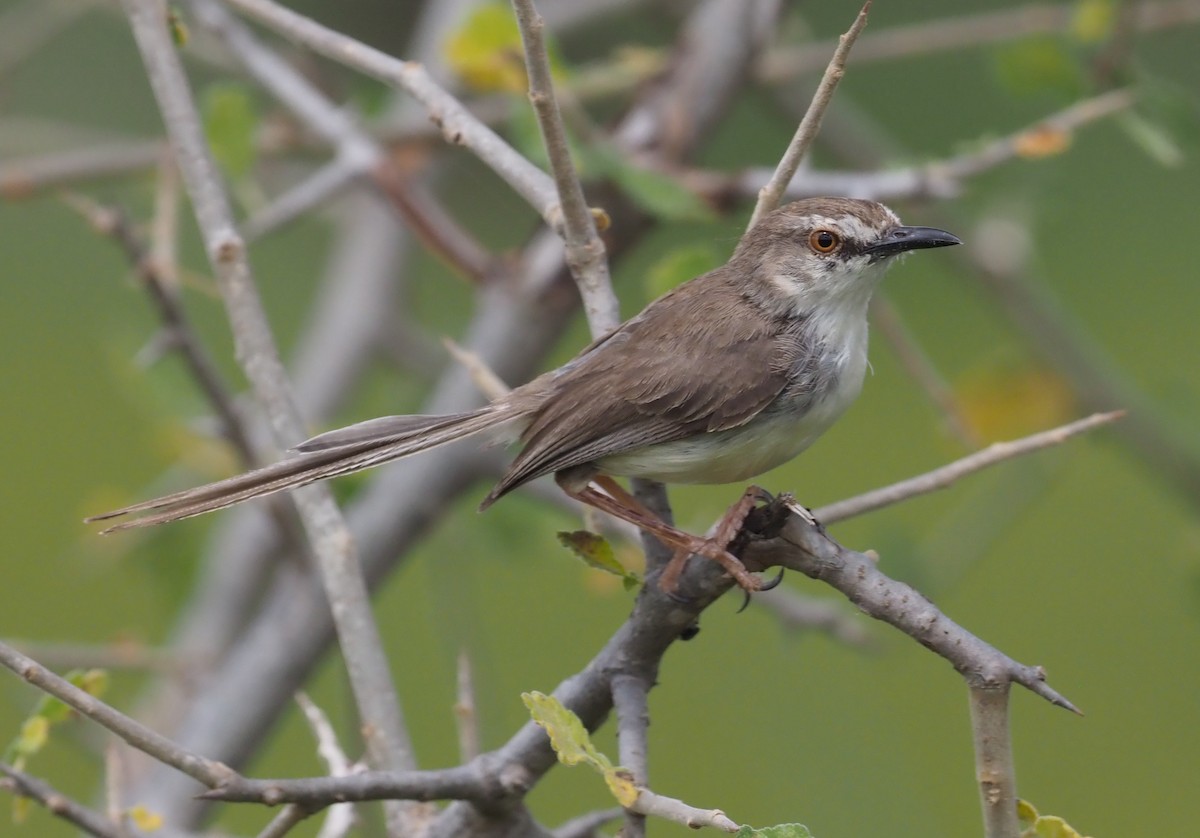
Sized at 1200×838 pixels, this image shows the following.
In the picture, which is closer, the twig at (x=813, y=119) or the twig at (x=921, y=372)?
the twig at (x=813, y=119)

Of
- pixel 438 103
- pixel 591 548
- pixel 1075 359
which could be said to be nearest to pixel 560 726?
pixel 591 548

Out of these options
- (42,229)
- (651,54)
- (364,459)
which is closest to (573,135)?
(651,54)

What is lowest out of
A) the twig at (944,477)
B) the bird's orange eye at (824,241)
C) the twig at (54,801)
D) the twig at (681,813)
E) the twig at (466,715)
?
the twig at (681,813)

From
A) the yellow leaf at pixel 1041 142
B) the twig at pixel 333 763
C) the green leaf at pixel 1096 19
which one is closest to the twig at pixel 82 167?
the twig at pixel 333 763

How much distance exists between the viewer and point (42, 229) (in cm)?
1006

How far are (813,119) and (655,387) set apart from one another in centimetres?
57

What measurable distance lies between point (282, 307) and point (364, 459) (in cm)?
665

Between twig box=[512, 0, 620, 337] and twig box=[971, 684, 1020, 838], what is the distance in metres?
0.90

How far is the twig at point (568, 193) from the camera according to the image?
5.87 feet

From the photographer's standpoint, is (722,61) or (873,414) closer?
(722,61)

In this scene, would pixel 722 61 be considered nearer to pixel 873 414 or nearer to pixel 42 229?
pixel 873 414

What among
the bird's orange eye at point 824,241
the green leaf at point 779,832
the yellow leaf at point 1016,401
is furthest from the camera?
the yellow leaf at point 1016,401

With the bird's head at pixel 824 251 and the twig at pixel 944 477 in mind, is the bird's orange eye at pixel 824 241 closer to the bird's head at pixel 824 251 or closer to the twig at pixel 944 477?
the bird's head at pixel 824 251

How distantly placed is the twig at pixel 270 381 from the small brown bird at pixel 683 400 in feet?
0.32
